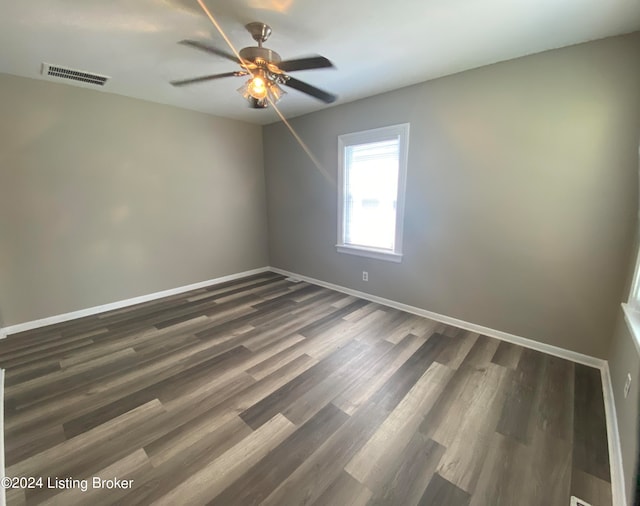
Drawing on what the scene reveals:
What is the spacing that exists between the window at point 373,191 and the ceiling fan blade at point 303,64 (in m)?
1.56

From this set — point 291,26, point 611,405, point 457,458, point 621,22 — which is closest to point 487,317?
point 611,405

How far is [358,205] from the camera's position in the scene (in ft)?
12.0

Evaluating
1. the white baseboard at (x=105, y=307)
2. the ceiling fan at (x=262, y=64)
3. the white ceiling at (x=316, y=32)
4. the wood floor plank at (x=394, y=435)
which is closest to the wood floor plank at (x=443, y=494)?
the wood floor plank at (x=394, y=435)

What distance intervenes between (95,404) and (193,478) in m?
1.03

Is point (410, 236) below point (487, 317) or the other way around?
the other way around

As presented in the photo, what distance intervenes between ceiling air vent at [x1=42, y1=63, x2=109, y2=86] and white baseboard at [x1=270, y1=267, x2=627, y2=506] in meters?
3.46

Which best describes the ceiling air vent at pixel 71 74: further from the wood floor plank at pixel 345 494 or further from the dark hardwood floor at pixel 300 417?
the wood floor plank at pixel 345 494

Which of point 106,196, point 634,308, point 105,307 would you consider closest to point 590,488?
point 634,308

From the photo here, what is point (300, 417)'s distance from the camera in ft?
5.81

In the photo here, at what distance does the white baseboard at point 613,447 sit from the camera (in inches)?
50.9

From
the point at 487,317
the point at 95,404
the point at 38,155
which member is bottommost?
the point at 95,404

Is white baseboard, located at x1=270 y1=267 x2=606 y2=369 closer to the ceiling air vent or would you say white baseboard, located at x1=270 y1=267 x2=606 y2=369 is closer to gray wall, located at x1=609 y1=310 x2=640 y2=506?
gray wall, located at x1=609 y1=310 x2=640 y2=506

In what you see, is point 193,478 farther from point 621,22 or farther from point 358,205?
point 621,22

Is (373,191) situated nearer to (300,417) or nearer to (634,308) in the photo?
(634,308)
